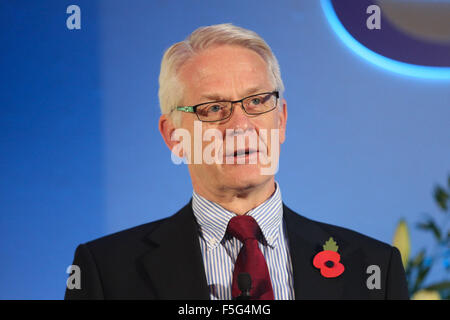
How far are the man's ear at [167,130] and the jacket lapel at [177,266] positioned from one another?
0.38m

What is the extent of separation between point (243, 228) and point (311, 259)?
12.3 inches

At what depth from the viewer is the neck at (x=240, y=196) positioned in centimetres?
243

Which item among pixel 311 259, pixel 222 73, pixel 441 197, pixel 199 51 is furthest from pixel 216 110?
pixel 441 197

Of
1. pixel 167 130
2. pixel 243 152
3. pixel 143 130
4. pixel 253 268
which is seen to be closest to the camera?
pixel 253 268

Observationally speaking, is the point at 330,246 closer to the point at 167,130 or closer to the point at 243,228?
the point at 243,228

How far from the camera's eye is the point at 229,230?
2391mm

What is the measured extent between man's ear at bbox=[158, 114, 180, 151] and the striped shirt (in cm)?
31

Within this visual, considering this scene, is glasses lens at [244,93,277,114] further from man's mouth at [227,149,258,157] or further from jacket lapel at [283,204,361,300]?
jacket lapel at [283,204,361,300]

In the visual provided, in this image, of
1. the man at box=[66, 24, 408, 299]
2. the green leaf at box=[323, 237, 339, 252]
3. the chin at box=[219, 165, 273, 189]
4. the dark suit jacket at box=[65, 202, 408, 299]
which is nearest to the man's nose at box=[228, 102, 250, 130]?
→ the man at box=[66, 24, 408, 299]

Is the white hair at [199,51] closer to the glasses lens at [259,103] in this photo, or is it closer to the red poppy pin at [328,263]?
the glasses lens at [259,103]

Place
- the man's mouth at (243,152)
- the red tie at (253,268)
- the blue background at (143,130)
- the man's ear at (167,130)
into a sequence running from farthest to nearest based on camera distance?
1. the blue background at (143,130)
2. the man's ear at (167,130)
3. the man's mouth at (243,152)
4. the red tie at (253,268)

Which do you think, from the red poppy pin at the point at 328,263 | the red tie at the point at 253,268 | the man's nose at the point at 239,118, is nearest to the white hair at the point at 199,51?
the man's nose at the point at 239,118

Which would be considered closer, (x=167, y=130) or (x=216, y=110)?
(x=216, y=110)
